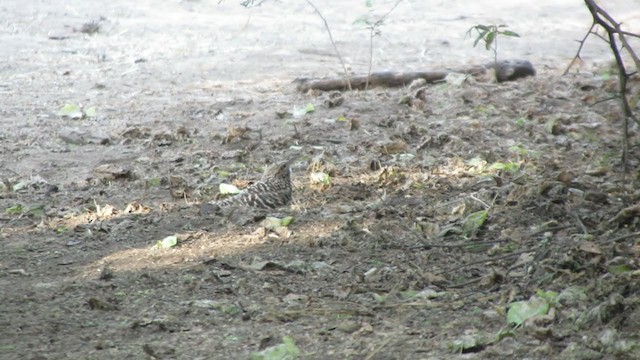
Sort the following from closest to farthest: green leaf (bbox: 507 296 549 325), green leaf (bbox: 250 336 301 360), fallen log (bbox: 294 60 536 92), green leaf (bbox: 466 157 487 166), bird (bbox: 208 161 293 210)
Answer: green leaf (bbox: 250 336 301 360) → green leaf (bbox: 507 296 549 325) → bird (bbox: 208 161 293 210) → green leaf (bbox: 466 157 487 166) → fallen log (bbox: 294 60 536 92)

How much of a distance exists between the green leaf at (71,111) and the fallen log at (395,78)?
7.43 ft

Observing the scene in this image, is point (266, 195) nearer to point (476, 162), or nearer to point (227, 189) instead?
point (227, 189)

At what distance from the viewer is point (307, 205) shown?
7297 mm

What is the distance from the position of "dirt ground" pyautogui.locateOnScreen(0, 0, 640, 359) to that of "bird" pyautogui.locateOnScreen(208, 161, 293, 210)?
0.14 meters

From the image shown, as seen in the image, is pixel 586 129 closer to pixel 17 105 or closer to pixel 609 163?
pixel 609 163

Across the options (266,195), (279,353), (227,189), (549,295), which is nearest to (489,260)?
(549,295)

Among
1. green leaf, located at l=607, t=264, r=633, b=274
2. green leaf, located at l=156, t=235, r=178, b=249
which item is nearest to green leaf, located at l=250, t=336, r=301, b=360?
green leaf, located at l=607, t=264, r=633, b=274

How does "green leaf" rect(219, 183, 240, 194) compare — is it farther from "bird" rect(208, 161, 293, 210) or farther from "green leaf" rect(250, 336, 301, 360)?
"green leaf" rect(250, 336, 301, 360)

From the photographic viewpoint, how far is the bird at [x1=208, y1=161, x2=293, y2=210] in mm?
6992

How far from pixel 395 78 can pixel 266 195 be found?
4276mm

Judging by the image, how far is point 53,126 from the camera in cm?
986

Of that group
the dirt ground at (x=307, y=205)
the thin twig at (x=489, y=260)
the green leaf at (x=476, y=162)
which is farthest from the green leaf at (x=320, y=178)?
the thin twig at (x=489, y=260)

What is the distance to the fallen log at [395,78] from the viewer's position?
10.8 meters

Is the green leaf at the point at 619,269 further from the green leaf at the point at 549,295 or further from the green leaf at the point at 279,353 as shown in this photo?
the green leaf at the point at 279,353
